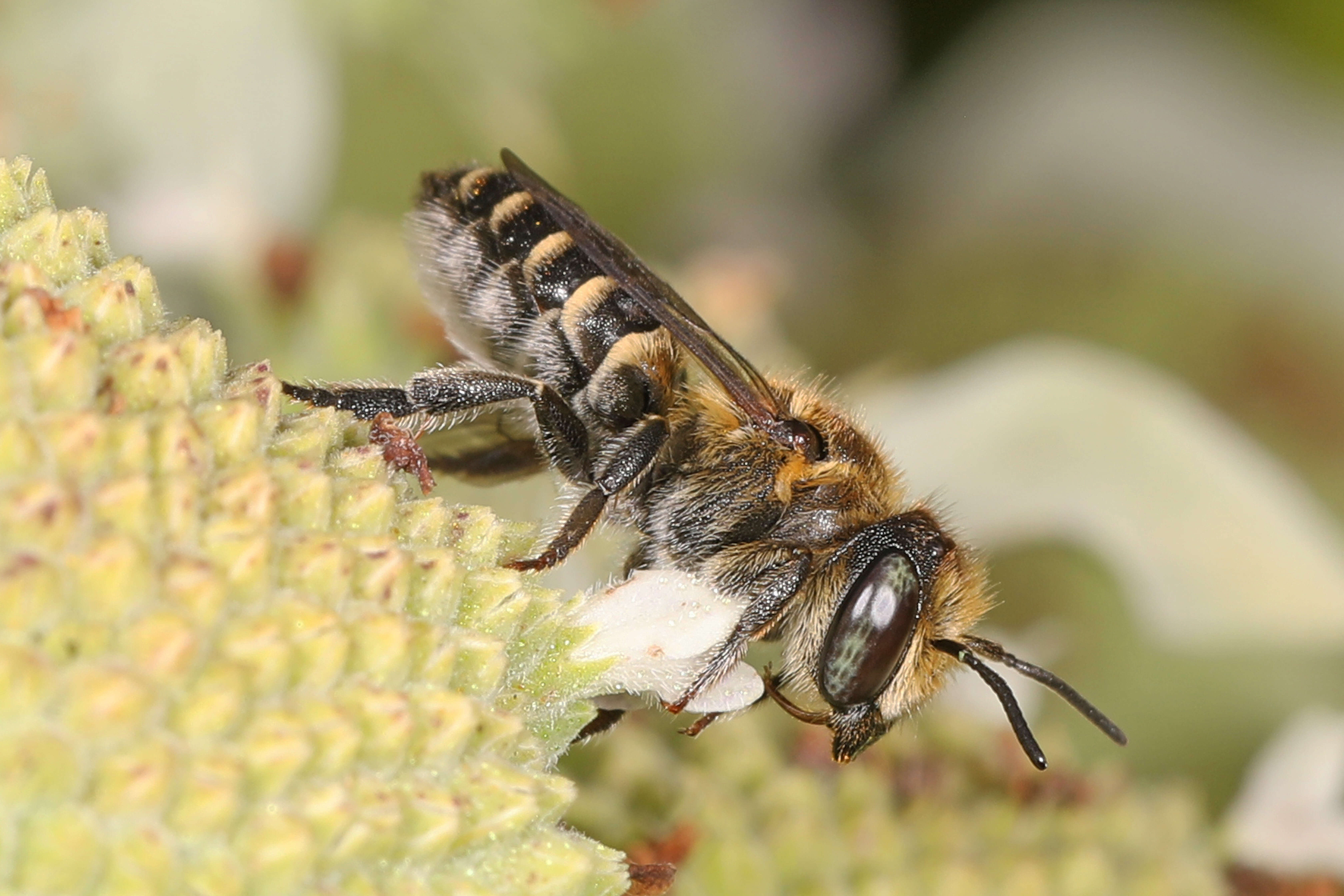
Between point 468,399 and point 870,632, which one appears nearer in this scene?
point 870,632

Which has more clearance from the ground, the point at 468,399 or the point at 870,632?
the point at 468,399

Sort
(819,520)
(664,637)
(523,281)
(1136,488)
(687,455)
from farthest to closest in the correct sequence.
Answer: (1136,488) → (523,281) → (687,455) → (819,520) → (664,637)

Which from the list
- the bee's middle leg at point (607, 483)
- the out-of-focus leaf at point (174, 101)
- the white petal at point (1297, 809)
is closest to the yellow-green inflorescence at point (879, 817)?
the white petal at point (1297, 809)

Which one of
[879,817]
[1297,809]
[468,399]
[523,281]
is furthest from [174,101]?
[1297,809]

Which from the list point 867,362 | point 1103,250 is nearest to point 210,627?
point 867,362

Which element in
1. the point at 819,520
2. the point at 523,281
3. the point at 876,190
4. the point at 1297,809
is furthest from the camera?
the point at 876,190

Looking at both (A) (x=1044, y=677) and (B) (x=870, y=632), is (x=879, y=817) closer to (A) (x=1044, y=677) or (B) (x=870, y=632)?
(A) (x=1044, y=677)

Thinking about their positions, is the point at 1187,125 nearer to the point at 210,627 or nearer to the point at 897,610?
the point at 897,610

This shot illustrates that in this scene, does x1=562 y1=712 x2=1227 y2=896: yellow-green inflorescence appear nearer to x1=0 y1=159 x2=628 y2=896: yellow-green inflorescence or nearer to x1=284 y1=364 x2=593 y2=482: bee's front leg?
x1=284 y1=364 x2=593 y2=482: bee's front leg

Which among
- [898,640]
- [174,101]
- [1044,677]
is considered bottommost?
[1044,677]
